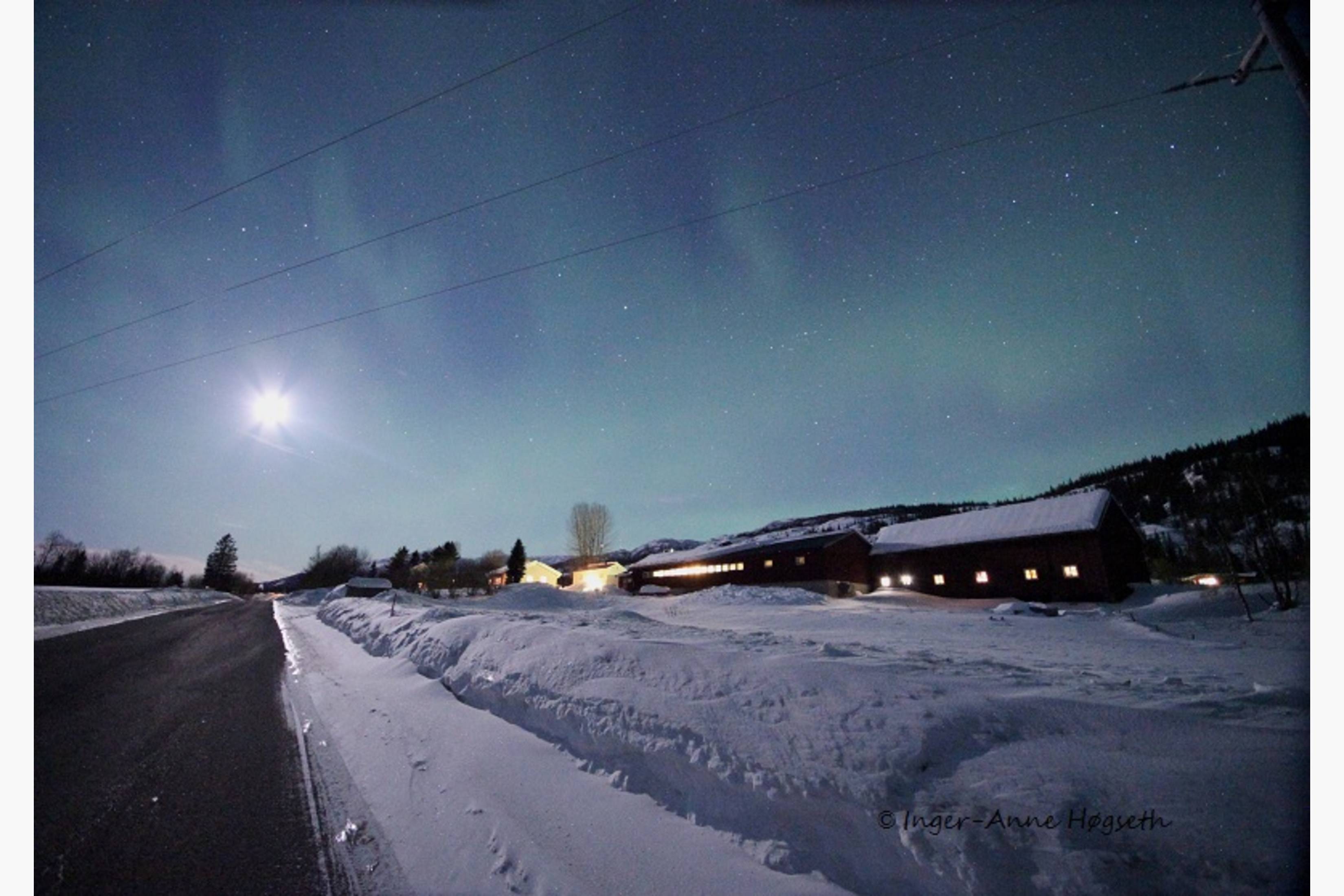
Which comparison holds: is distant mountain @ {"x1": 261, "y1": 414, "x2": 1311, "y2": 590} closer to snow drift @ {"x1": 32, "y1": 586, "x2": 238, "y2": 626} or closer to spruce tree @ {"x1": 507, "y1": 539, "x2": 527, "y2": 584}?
snow drift @ {"x1": 32, "y1": 586, "x2": 238, "y2": 626}

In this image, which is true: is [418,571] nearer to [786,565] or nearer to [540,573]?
[540,573]

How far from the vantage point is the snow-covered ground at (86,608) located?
20398 millimetres

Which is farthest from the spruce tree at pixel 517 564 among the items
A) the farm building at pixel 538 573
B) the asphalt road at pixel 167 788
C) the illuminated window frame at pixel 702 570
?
the asphalt road at pixel 167 788

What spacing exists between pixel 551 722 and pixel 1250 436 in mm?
30287

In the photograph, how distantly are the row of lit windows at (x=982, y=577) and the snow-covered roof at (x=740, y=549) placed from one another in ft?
15.6

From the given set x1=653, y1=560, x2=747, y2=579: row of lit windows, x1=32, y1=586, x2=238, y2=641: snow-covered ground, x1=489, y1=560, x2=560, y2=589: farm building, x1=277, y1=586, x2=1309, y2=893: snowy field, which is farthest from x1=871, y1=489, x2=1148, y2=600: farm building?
x1=489, y1=560, x2=560, y2=589: farm building

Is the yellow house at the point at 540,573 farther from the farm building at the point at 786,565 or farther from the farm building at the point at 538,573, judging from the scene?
the farm building at the point at 786,565

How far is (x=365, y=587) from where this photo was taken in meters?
53.8

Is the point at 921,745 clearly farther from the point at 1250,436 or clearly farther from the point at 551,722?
→ the point at 1250,436

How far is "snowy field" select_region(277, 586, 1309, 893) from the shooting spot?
2791mm

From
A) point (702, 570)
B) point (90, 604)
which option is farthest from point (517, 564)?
point (90, 604)

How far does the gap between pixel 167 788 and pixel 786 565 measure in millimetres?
40943

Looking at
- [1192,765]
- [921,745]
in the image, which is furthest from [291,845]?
[1192,765]

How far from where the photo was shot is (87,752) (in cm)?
544
